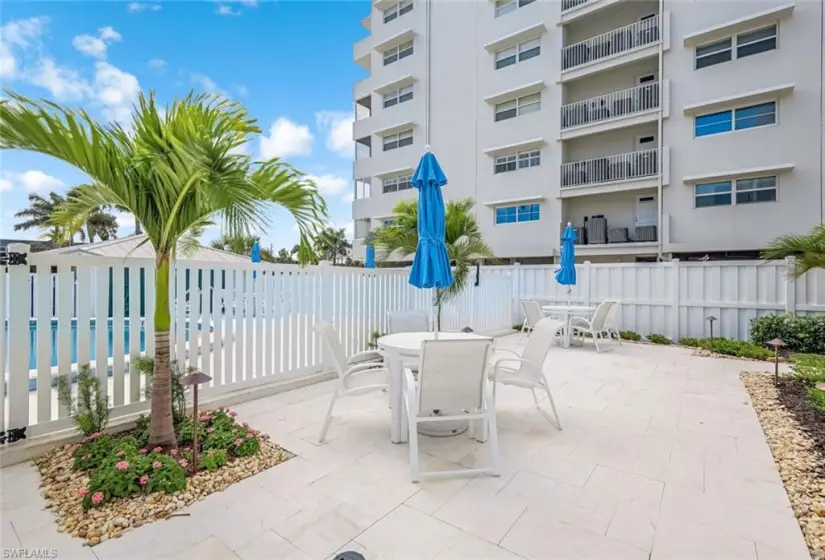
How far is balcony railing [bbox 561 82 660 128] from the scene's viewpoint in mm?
14461

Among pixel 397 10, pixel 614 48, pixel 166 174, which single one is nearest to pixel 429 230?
pixel 166 174

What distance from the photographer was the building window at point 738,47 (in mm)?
12516

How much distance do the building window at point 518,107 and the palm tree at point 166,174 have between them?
16481 millimetres

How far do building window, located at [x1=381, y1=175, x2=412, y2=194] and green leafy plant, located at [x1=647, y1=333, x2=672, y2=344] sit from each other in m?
14.5

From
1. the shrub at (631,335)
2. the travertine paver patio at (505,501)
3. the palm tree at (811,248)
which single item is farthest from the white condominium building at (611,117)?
the travertine paver patio at (505,501)

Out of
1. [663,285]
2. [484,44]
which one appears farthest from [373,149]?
[663,285]

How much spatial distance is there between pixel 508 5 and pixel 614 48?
5.43 m

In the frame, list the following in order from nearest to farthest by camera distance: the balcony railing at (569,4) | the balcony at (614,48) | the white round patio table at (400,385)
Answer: the white round patio table at (400,385) < the balcony at (614,48) < the balcony railing at (569,4)

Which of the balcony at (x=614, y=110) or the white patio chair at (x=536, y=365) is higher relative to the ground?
the balcony at (x=614, y=110)

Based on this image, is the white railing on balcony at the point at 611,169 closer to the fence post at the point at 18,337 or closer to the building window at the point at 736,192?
the building window at the point at 736,192

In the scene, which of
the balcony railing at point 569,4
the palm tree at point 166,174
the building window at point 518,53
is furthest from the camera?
the building window at point 518,53

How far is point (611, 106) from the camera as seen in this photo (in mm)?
15203

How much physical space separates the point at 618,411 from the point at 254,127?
477 centimetres

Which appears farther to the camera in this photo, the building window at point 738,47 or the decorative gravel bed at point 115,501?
the building window at point 738,47
